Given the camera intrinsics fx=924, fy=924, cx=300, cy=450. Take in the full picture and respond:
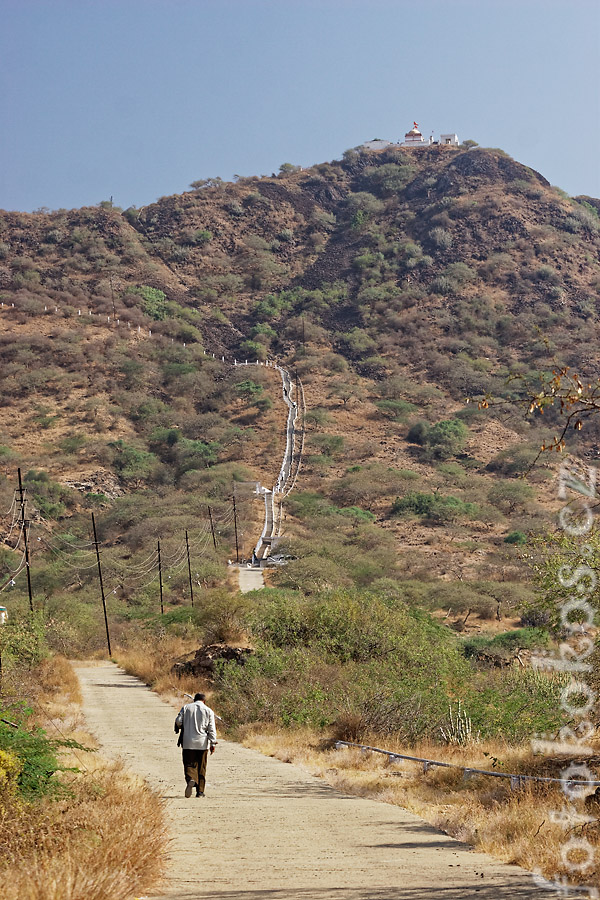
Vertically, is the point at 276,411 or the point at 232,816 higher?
the point at 276,411

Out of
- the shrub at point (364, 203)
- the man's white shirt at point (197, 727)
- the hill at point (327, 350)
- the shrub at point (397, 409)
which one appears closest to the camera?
the man's white shirt at point (197, 727)

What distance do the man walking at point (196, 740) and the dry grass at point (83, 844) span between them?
80.7 inches

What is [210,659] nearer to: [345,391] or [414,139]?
[345,391]

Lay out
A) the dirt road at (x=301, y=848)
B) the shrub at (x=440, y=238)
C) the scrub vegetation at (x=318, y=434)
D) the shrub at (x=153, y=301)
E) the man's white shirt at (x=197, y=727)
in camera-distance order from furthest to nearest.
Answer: the shrub at (x=440, y=238), the shrub at (x=153, y=301), the scrub vegetation at (x=318, y=434), the man's white shirt at (x=197, y=727), the dirt road at (x=301, y=848)

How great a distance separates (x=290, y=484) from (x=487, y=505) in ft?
45.4

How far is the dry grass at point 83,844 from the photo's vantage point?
520cm

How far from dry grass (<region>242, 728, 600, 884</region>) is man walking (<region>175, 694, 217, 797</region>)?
1922 mm

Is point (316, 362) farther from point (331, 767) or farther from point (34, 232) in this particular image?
point (331, 767)

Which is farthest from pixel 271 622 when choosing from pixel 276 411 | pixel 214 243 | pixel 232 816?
pixel 214 243

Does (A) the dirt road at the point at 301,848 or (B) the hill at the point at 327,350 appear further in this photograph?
(B) the hill at the point at 327,350

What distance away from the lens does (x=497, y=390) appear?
257 feet

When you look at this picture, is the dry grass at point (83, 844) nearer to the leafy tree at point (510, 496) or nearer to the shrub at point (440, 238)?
the leafy tree at point (510, 496)

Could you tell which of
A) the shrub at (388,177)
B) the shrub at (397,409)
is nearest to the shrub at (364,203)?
the shrub at (388,177)

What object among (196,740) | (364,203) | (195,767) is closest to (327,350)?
(364,203)
